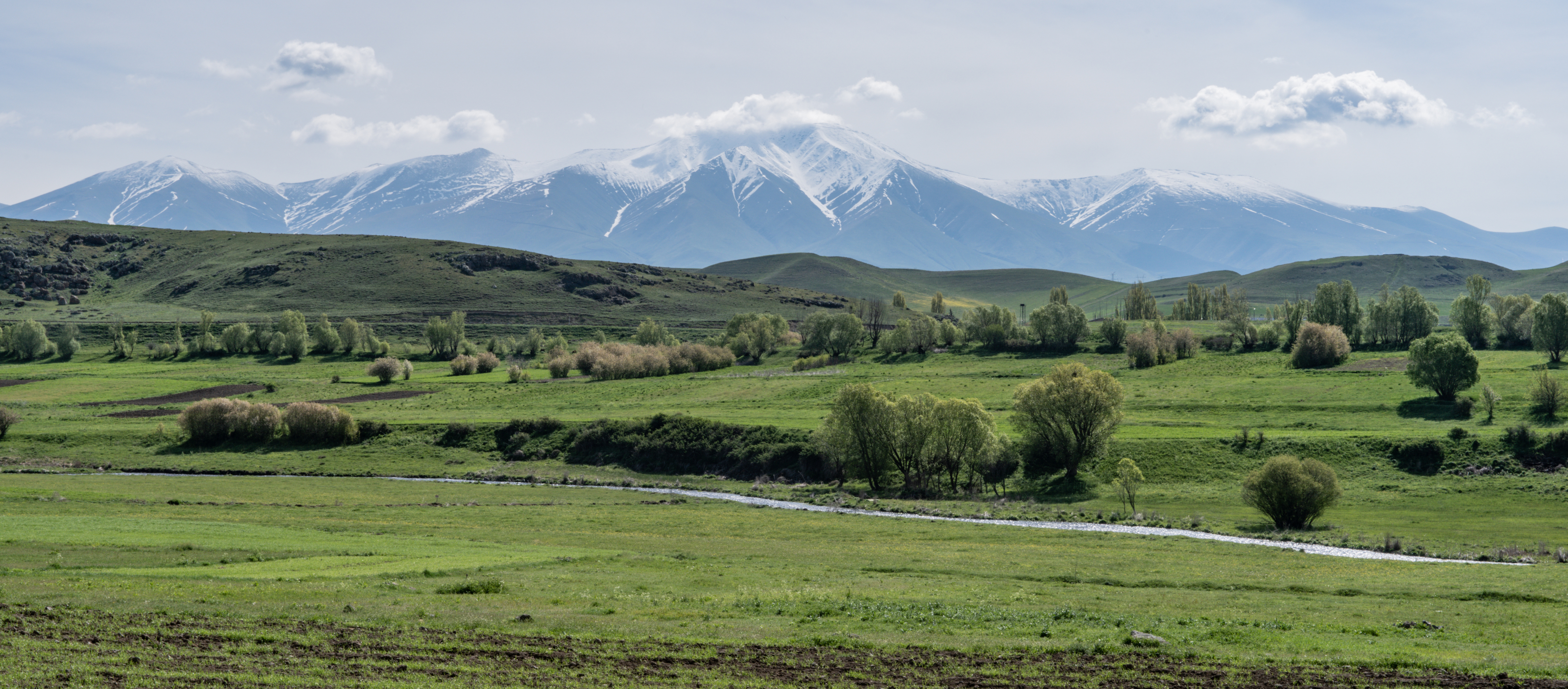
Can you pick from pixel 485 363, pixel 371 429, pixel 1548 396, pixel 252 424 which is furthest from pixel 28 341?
pixel 1548 396

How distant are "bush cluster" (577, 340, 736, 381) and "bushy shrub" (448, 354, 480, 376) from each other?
15549mm

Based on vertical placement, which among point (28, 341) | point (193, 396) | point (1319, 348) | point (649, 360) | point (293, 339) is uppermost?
point (1319, 348)

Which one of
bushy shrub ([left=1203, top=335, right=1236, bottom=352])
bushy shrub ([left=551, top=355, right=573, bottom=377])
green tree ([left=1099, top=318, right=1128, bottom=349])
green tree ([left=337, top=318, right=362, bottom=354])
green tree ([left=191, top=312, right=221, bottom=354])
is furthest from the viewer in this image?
green tree ([left=337, top=318, right=362, bottom=354])

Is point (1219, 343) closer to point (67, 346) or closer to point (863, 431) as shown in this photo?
point (863, 431)

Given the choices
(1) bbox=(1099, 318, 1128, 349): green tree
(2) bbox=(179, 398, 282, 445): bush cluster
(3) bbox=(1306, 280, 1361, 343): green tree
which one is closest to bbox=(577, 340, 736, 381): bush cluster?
(2) bbox=(179, 398, 282, 445): bush cluster

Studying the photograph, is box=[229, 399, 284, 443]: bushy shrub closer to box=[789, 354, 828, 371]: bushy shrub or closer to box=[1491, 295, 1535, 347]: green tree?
box=[789, 354, 828, 371]: bushy shrub

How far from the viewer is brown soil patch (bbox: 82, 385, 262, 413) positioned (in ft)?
382

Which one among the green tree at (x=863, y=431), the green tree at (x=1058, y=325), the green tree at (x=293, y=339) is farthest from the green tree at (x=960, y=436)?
the green tree at (x=293, y=339)

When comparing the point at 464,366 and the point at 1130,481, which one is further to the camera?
the point at 464,366

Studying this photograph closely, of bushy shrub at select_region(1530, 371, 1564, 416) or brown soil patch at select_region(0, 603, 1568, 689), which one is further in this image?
bushy shrub at select_region(1530, 371, 1564, 416)

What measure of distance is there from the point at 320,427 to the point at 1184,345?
4877 inches

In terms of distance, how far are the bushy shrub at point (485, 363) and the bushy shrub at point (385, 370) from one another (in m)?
16.6

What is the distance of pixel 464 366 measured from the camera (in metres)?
160

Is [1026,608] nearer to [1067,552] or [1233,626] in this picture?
[1233,626]
